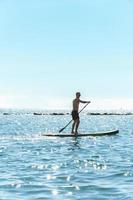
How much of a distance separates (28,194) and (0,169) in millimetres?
4864

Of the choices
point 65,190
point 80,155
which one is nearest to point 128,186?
point 65,190

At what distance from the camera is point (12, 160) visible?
22.1 metres

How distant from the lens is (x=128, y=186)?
15461mm

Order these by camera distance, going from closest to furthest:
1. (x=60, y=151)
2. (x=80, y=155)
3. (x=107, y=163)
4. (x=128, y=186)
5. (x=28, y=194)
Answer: (x=28, y=194)
(x=128, y=186)
(x=107, y=163)
(x=80, y=155)
(x=60, y=151)

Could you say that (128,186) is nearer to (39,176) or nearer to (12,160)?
(39,176)

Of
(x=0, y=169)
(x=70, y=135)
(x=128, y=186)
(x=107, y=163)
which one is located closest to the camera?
(x=128, y=186)

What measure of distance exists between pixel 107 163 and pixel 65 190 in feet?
21.1

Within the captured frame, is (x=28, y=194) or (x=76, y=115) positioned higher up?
(x=76, y=115)

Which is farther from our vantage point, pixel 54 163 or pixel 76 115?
pixel 76 115

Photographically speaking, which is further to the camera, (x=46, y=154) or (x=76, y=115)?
(x=76, y=115)

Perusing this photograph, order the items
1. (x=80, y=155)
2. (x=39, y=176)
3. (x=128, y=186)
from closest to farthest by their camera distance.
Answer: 1. (x=128, y=186)
2. (x=39, y=176)
3. (x=80, y=155)

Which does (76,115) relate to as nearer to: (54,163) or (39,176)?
(54,163)

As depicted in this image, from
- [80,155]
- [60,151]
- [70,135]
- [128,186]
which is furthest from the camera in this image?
[70,135]

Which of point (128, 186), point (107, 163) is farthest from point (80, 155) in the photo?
point (128, 186)
